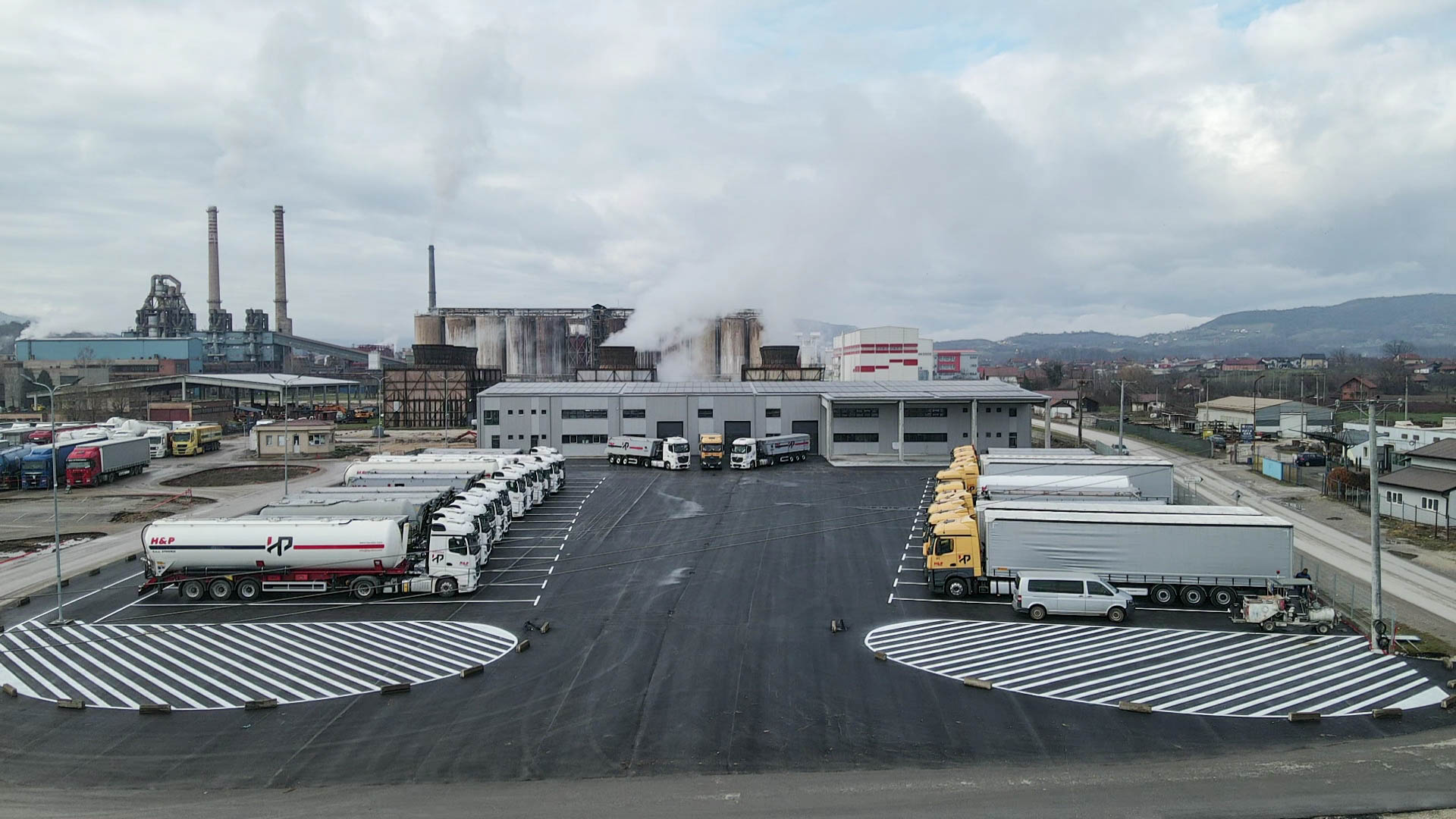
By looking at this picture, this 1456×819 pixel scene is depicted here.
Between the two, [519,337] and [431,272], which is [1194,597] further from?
[431,272]

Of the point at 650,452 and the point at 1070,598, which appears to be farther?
the point at 650,452

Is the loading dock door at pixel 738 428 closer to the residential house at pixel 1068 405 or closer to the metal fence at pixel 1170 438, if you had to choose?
the metal fence at pixel 1170 438

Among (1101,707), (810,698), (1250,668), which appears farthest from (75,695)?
(1250,668)

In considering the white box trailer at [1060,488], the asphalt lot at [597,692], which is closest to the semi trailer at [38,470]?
the asphalt lot at [597,692]

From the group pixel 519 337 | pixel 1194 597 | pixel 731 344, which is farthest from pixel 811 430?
pixel 519 337

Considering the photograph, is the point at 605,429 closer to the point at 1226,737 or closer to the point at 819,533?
the point at 819,533

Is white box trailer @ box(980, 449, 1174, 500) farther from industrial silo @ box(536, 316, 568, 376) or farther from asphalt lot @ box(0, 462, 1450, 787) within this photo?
industrial silo @ box(536, 316, 568, 376)

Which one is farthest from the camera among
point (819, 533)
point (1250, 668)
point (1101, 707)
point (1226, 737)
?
point (819, 533)
